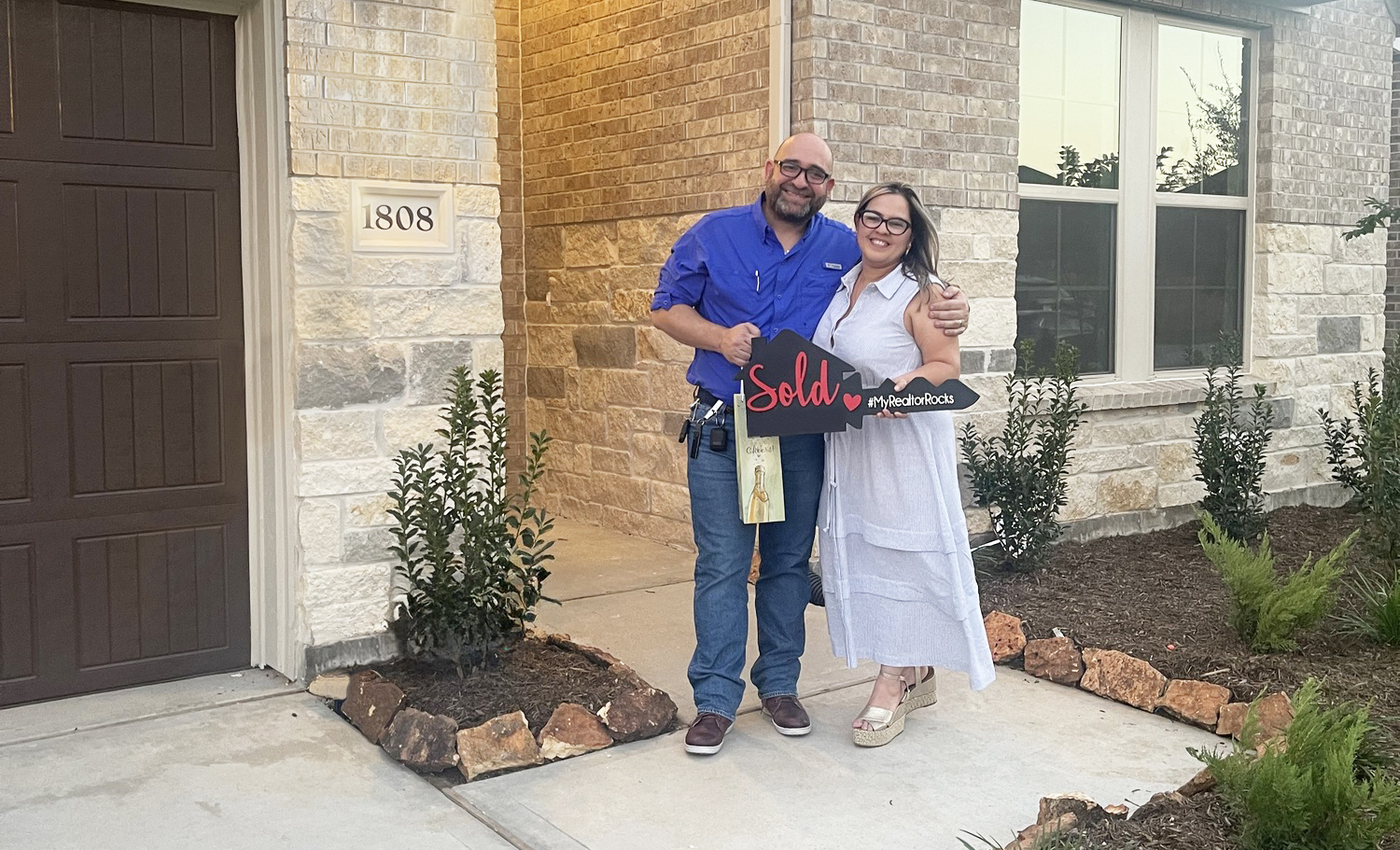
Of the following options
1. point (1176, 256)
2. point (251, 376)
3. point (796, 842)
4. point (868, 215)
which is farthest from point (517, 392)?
point (796, 842)

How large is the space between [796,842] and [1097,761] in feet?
3.95

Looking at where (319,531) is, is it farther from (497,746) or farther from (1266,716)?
(1266,716)

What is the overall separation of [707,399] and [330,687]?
173 cm

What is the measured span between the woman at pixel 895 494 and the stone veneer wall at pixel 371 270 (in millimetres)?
1560

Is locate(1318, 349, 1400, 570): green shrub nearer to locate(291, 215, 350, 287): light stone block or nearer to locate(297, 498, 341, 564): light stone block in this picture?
locate(297, 498, 341, 564): light stone block

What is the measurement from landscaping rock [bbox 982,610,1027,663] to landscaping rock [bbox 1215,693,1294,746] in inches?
37.1

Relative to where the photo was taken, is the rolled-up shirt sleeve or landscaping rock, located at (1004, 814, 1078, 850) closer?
landscaping rock, located at (1004, 814, 1078, 850)

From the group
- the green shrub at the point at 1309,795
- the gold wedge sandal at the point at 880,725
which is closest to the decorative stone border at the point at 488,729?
the gold wedge sandal at the point at 880,725

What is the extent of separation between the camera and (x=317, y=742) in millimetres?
4410

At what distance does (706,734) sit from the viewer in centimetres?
430

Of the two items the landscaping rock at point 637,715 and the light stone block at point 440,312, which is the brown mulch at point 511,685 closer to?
the landscaping rock at point 637,715

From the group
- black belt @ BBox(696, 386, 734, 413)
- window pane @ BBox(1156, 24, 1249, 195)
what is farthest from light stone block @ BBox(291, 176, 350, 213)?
window pane @ BBox(1156, 24, 1249, 195)

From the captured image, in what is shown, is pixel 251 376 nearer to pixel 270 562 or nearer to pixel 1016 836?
pixel 270 562

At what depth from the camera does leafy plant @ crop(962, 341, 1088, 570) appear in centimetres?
636
